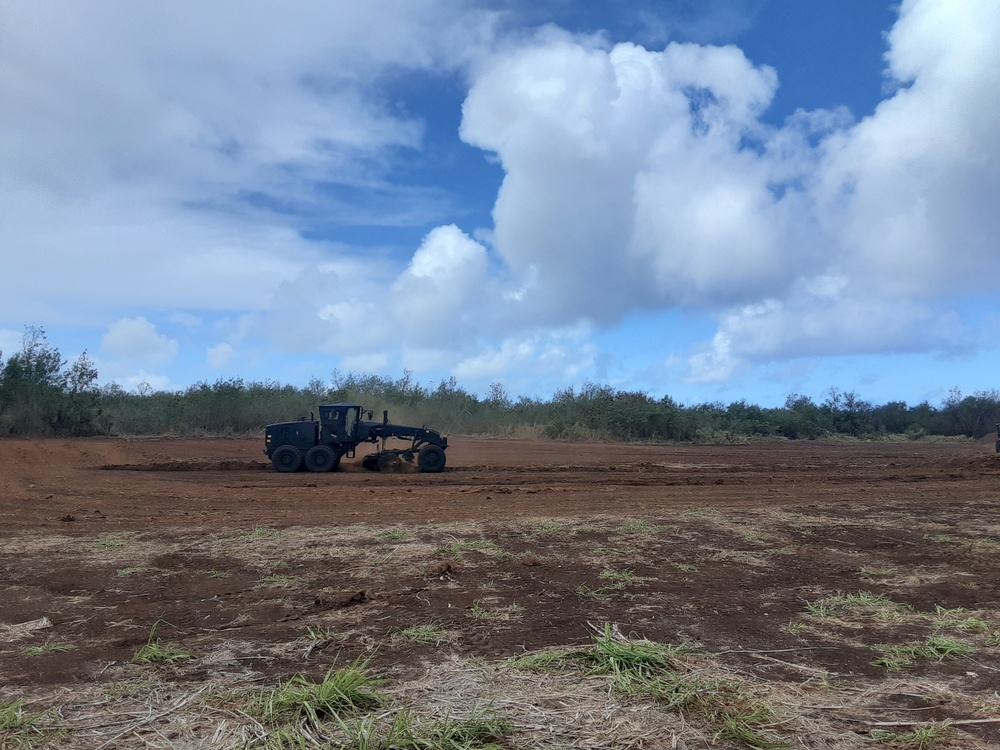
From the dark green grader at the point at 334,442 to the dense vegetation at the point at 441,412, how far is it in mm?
18189

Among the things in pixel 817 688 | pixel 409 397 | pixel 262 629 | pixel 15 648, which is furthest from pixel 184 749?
pixel 409 397

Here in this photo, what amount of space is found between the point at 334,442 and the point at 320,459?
2.11 feet

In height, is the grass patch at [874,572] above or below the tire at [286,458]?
below

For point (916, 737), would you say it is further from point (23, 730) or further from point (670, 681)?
point (23, 730)

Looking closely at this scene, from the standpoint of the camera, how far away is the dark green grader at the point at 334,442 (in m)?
22.9

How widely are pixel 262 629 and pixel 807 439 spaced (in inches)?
2067

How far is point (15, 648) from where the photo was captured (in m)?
6.08

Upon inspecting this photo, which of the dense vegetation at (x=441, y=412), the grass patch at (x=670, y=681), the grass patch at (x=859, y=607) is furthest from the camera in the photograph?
the dense vegetation at (x=441, y=412)

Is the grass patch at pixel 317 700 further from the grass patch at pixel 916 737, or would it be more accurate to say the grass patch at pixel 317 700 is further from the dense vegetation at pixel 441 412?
the dense vegetation at pixel 441 412

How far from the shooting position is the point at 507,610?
7141mm

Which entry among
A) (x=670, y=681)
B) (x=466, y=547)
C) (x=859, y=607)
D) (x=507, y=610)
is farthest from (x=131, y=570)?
(x=859, y=607)

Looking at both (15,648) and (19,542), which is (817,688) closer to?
(15,648)

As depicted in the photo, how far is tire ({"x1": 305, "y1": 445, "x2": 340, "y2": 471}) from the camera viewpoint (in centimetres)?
2283

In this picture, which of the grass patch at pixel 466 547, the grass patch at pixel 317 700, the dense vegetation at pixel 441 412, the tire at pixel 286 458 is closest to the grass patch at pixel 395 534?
the grass patch at pixel 466 547
